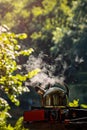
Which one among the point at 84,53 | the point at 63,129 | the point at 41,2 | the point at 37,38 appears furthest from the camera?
the point at 41,2

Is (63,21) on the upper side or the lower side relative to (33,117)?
upper

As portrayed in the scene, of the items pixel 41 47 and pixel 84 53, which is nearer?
pixel 84 53

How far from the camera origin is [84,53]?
48.7m

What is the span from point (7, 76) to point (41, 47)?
51.7m

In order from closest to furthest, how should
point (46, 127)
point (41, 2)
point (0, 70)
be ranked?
point (0, 70), point (46, 127), point (41, 2)

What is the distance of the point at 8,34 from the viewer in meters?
3.81

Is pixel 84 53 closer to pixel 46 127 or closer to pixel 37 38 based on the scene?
pixel 37 38

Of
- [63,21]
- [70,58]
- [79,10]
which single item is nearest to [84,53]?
[70,58]

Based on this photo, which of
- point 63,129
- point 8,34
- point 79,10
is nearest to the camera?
point 8,34

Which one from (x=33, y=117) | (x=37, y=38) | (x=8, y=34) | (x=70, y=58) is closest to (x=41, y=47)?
(x=37, y=38)

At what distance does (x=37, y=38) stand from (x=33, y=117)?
47466 millimetres

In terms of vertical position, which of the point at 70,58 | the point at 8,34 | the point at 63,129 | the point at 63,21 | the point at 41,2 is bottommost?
the point at 63,129

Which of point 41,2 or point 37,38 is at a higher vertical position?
point 41,2

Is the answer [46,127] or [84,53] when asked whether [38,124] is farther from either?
[84,53]
